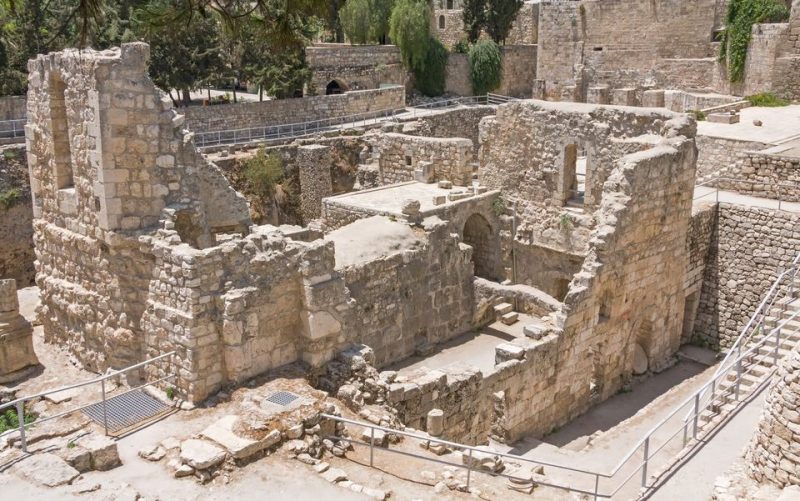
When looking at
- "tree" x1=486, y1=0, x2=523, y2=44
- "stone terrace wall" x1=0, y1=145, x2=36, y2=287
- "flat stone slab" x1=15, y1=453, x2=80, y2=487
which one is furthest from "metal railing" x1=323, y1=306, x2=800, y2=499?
"tree" x1=486, y1=0, x2=523, y2=44

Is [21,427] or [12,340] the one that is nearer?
[21,427]

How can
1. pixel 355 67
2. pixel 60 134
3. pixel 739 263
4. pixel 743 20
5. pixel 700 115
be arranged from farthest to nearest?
pixel 355 67 < pixel 743 20 < pixel 700 115 < pixel 739 263 < pixel 60 134

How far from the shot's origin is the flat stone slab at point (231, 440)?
8.78 metres

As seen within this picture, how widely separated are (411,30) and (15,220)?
20391 mm

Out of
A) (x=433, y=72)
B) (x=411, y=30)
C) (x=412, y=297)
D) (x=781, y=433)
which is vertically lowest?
(x=412, y=297)

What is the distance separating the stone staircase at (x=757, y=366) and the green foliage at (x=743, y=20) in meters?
17.7

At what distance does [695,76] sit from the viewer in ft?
110

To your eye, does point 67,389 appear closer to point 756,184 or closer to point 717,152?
point 756,184

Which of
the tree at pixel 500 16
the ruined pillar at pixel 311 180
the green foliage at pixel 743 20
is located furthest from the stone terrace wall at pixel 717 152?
the tree at pixel 500 16

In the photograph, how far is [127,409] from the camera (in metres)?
9.94

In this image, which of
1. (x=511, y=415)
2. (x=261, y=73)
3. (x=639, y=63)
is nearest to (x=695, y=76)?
(x=639, y=63)

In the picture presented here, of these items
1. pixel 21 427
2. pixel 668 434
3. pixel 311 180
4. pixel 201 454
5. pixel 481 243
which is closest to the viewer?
pixel 21 427

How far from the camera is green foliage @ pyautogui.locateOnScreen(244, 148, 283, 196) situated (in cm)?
2641

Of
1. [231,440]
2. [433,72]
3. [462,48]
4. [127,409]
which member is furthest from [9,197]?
[462,48]
